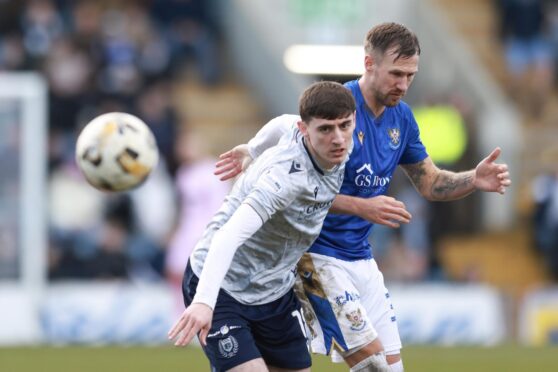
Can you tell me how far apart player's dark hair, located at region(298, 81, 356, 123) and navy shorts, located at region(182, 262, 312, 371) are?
107 centimetres

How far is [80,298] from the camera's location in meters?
→ 15.8

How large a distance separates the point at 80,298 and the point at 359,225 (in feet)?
28.1

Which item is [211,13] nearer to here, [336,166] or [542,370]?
[542,370]

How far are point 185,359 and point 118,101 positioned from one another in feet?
20.1

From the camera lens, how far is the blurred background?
15844 mm

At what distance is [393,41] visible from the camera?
7.39 meters

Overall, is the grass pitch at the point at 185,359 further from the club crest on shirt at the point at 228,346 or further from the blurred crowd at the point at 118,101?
the club crest on shirt at the point at 228,346

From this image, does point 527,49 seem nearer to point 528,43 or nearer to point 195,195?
point 528,43

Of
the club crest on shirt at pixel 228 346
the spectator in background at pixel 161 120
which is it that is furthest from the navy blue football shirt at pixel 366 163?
the spectator in background at pixel 161 120

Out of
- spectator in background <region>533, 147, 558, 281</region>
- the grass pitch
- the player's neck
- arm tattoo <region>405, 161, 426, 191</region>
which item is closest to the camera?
the player's neck

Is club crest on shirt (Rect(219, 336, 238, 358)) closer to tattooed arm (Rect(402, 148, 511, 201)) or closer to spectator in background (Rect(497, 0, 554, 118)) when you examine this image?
tattooed arm (Rect(402, 148, 511, 201))

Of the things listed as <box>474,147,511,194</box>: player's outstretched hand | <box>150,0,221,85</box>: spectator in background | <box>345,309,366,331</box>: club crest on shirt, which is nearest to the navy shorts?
<box>345,309,366,331</box>: club crest on shirt

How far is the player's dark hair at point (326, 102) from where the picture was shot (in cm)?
679

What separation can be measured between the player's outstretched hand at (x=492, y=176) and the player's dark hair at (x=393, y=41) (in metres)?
0.74
